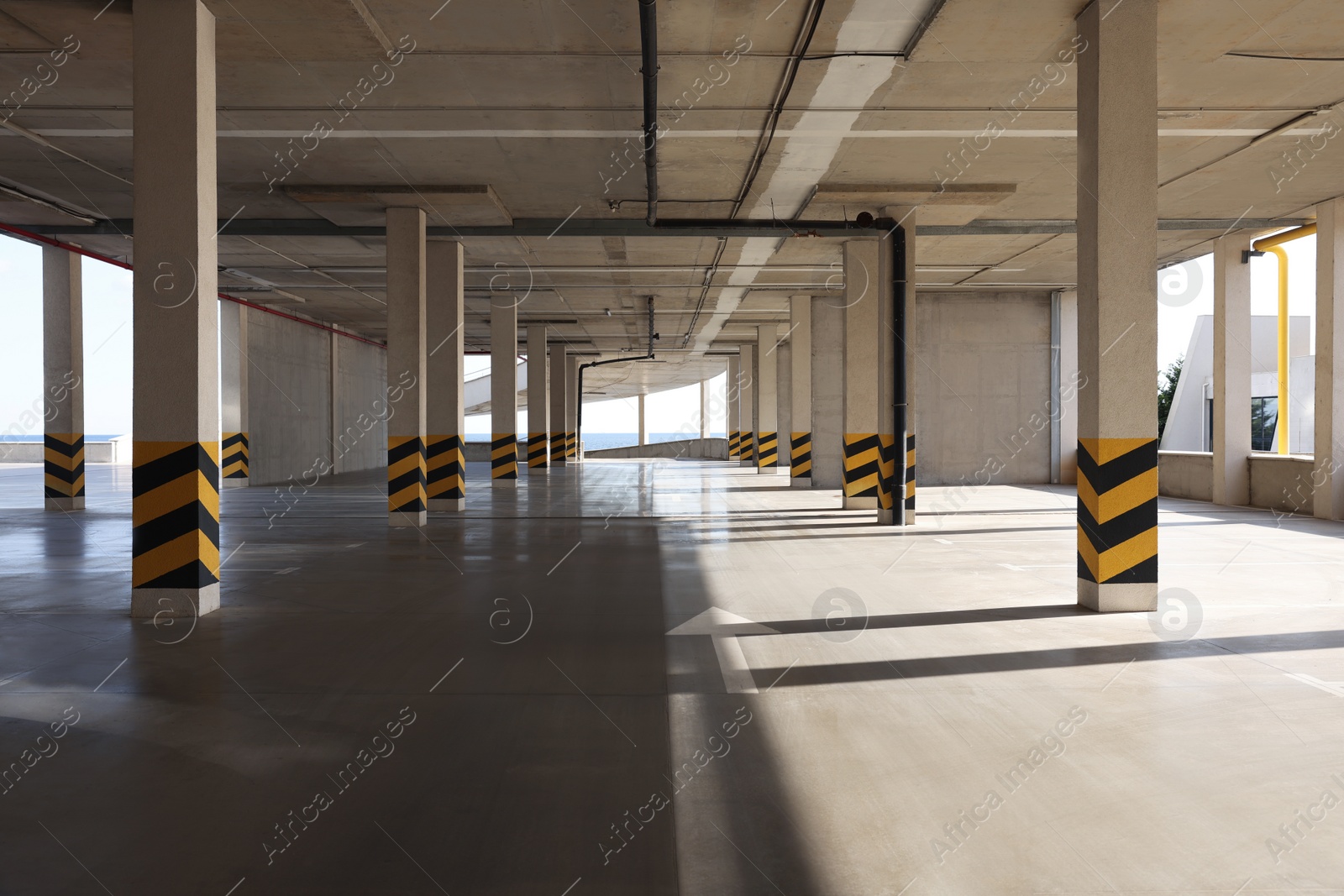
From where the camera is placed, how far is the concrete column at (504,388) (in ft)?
77.1

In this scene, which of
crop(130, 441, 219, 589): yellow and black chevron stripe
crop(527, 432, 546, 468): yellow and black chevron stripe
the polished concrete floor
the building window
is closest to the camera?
→ the polished concrete floor

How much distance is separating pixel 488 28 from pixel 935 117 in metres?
4.88

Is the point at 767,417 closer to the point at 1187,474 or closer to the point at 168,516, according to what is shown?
the point at 1187,474

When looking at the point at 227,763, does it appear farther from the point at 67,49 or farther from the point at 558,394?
the point at 558,394

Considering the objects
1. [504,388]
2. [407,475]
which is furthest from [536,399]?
Answer: [407,475]

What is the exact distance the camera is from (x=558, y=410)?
36.3m

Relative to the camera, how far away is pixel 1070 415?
2339 centimetres

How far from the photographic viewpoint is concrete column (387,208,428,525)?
45.5 ft

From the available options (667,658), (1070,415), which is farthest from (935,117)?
(1070,415)

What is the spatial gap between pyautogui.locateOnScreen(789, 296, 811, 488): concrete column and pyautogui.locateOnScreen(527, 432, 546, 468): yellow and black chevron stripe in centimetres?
992

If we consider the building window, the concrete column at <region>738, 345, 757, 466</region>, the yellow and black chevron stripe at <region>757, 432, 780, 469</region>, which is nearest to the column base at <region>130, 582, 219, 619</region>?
the yellow and black chevron stripe at <region>757, 432, 780, 469</region>

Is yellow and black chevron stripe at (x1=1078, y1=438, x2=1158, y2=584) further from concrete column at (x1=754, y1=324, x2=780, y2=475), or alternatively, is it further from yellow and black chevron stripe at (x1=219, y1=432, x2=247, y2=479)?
concrete column at (x1=754, y1=324, x2=780, y2=475)

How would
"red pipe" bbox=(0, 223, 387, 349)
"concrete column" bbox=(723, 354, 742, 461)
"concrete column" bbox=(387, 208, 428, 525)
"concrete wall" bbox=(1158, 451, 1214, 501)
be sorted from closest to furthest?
"concrete column" bbox=(387, 208, 428, 525) → "red pipe" bbox=(0, 223, 387, 349) → "concrete wall" bbox=(1158, 451, 1214, 501) → "concrete column" bbox=(723, 354, 742, 461)

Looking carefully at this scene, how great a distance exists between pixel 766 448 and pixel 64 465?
20236 millimetres
